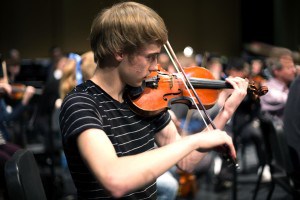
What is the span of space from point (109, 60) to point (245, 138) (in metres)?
3.66

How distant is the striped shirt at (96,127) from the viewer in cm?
125

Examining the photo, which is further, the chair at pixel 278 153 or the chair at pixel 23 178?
the chair at pixel 278 153

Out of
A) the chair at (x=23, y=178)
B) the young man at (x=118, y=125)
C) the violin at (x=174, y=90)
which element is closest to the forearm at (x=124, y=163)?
the young man at (x=118, y=125)

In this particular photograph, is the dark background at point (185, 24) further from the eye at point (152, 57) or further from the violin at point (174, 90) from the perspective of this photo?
the eye at point (152, 57)

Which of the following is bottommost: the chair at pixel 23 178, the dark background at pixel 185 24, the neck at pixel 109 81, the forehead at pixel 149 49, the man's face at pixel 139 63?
the dark background at pixel 185 24

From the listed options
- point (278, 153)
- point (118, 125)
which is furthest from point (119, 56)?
point (278, 153)

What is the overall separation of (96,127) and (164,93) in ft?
2.11

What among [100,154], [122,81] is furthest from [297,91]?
[100,154]

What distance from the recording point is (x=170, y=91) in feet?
6.07

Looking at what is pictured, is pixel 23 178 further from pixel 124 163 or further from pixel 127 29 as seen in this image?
pixel 127 29

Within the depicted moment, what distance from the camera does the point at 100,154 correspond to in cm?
113

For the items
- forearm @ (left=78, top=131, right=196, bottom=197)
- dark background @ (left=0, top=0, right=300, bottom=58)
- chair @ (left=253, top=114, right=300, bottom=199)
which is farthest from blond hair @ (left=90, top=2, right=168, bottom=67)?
dark background @ (left=0, top=0, right=300, bottom=58)

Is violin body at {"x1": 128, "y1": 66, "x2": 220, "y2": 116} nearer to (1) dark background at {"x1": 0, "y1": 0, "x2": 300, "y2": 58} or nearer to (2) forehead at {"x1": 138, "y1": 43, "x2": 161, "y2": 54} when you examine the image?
(2) forehead at {"x1": 138, "y1": 43, "x2": 161, "y2": 54}

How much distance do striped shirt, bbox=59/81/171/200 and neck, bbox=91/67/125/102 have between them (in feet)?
0.05
